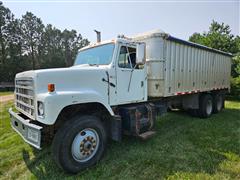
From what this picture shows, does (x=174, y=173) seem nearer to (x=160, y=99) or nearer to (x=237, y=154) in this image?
(x=237, y=154)

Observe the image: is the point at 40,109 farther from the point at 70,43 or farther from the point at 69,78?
the point at 70,43

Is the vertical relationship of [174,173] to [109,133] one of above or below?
below

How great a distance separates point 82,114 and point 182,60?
3.93m

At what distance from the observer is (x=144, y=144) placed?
4285 millimetres

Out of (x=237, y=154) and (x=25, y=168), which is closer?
(x=25, y=168)

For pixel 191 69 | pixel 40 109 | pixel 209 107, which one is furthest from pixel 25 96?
pixel 209 107

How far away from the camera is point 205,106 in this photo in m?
7.07

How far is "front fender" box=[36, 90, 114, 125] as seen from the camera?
8.82 ft

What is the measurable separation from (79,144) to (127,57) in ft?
7.28

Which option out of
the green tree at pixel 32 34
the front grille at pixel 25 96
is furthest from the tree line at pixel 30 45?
the front grille at pixel 25 96

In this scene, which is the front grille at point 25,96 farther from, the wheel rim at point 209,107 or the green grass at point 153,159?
the wheel rim at point 209,107

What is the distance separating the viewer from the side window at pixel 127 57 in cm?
390

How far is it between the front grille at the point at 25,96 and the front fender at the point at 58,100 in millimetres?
315

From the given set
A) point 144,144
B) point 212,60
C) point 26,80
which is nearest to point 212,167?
point 144,144
